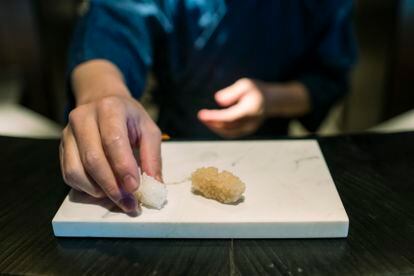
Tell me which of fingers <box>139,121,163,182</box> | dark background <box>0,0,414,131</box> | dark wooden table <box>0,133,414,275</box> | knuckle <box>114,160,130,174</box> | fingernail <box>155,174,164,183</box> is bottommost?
dark background <box>0,0,414,131</box>

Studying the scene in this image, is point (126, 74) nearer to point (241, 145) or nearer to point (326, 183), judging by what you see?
point (241, 145)

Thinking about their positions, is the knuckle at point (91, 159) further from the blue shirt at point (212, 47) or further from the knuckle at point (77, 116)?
the blue shirt at point (212, 47)

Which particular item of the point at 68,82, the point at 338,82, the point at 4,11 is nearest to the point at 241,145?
the point at 68,82

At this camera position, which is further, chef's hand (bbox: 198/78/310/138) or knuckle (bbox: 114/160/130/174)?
chef's hand (bbox: 198/78/310/138)

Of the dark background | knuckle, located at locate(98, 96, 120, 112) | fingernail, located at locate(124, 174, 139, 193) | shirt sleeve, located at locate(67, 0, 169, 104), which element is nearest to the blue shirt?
shirt sleeve, located at locate(67, 0, 169, 104)

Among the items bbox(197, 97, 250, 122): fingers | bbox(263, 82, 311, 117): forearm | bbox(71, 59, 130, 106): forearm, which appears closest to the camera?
bbox(71, 59, 130, 106): forearm

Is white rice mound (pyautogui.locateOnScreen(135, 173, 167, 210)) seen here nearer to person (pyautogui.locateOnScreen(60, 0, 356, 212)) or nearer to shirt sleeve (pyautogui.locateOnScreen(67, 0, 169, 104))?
person (pyautogui.locateOnScreen(60, 0, 356, 212))

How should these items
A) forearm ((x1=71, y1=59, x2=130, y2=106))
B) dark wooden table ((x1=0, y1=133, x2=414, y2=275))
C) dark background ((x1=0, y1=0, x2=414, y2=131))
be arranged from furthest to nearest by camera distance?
dark background ((x1=0, y1=0, x2=414, y2=131))
forearm ((x1=71, y1=59, x2=130, y2=106))
dark wooden table ((x1=0, y1=133, x2=414, y2=275))

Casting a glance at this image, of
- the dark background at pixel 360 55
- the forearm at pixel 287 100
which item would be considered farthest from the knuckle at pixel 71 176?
the dark background at pixel 360 55

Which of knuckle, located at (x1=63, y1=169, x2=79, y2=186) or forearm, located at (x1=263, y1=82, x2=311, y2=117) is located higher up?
knuckle, located at (x1=63, y1=169, x2=79, y2=186)
